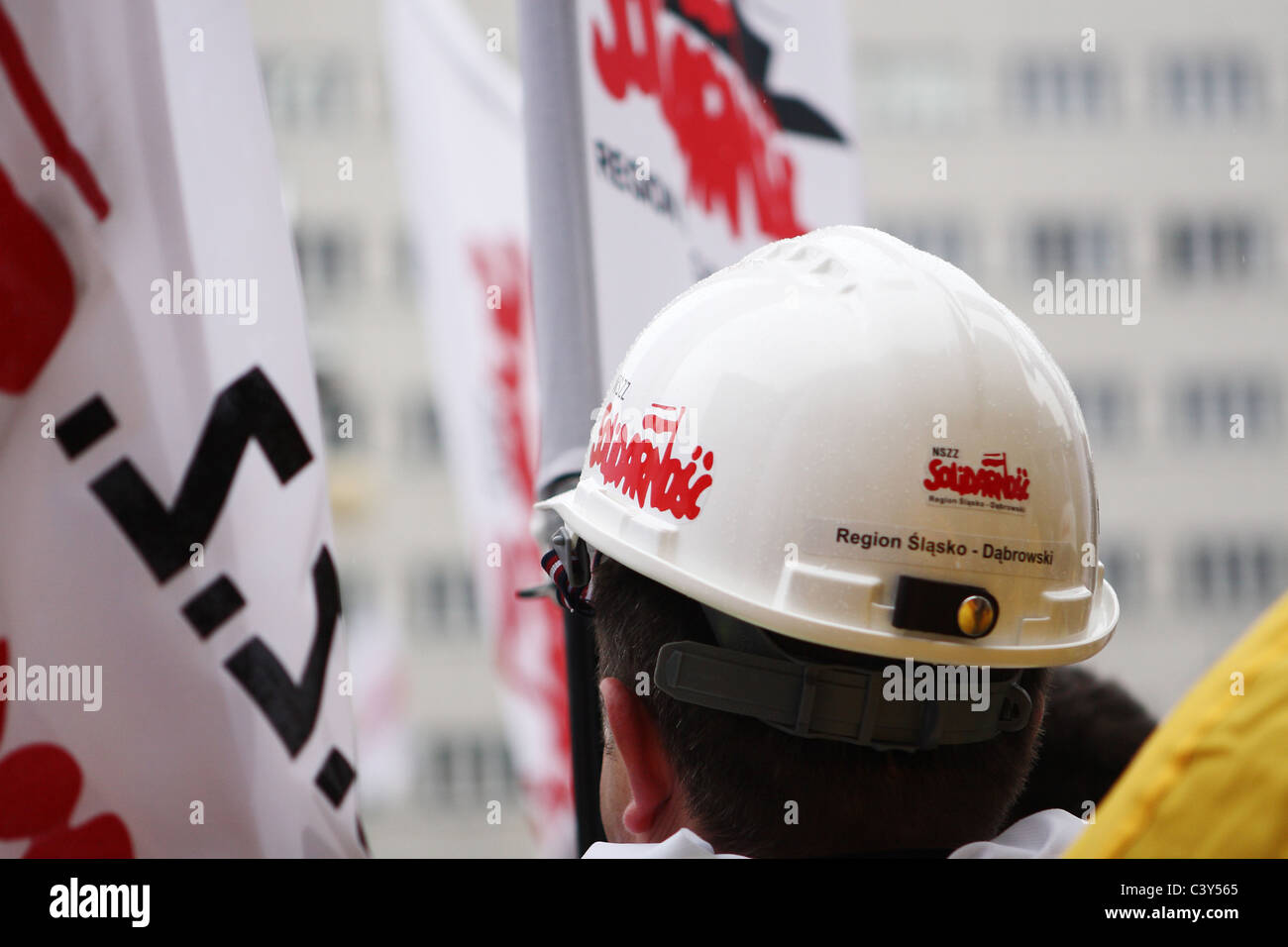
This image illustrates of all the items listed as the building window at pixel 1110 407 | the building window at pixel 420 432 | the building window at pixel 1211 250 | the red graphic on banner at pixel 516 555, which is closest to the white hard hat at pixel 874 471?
the red graphic on banner at pixel 516 555

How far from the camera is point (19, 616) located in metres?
1.88

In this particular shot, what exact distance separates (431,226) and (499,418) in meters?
0.89

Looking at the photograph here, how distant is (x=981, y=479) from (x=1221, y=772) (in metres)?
1.06

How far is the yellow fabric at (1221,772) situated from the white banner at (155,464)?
1.60m

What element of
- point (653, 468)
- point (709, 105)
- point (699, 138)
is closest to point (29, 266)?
point (653, 468)

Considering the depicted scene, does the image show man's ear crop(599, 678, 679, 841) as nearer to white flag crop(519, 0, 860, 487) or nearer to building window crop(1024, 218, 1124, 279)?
white flag crop(519, 0, 860, 487)

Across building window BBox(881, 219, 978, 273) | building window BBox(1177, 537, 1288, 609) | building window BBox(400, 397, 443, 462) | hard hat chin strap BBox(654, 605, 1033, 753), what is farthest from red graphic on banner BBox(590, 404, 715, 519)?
building window BBox(1177, 537, 1288, 609)

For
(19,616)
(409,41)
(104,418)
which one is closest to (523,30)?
(104,418)

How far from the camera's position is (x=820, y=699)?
1688 mm

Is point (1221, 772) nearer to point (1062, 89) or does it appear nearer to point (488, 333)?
point (488, 333)

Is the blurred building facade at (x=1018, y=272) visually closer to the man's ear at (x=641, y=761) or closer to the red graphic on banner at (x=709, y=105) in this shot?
the red graphic on banner at (x=709, y=105)

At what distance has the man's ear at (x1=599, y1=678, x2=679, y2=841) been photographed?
1807 millimetres

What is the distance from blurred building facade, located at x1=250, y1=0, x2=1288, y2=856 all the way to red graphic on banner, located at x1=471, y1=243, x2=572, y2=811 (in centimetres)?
3021
